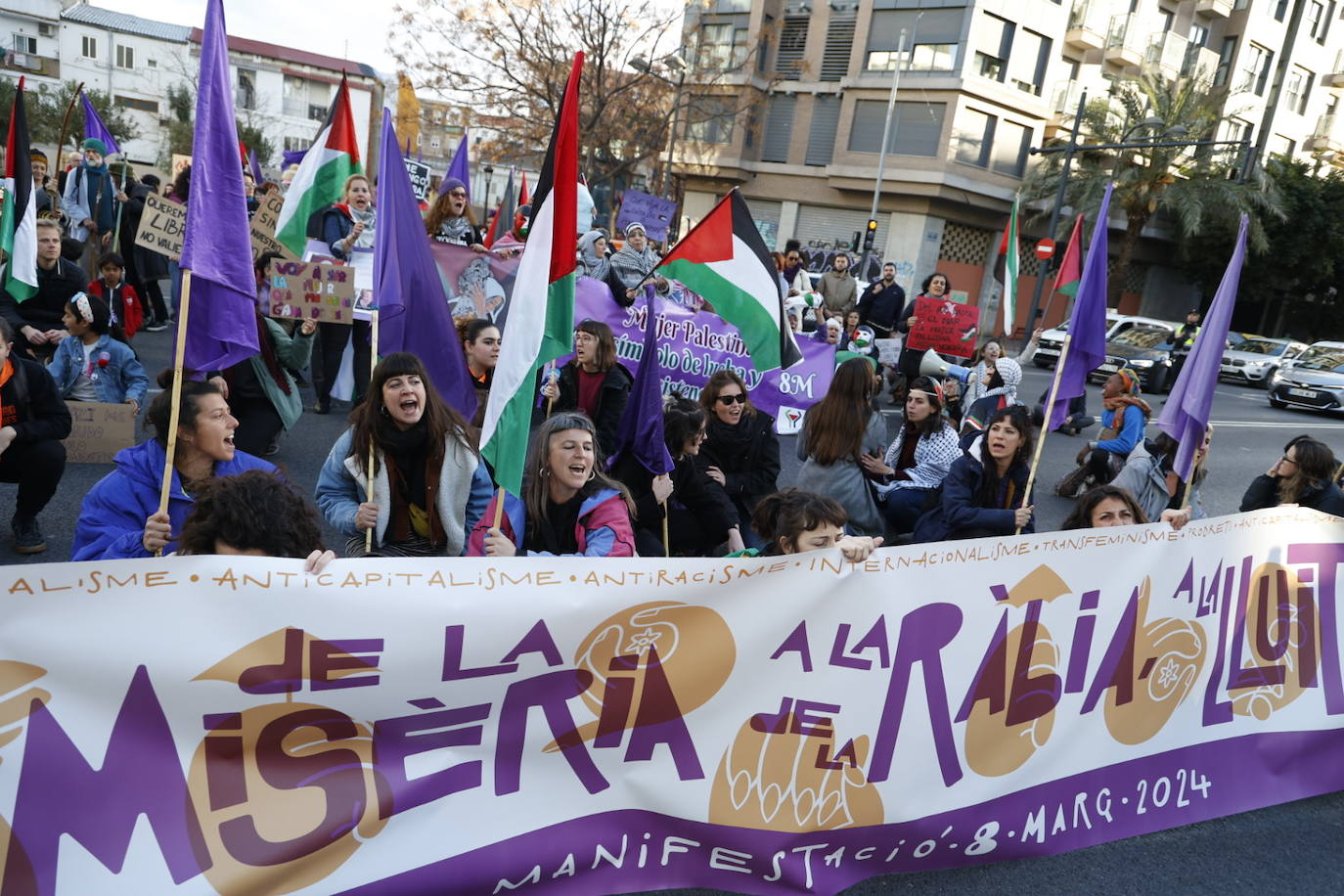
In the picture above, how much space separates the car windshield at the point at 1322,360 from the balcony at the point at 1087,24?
17.3 m

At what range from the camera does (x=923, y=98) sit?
3284 cm

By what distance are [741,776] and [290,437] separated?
5.77 meters

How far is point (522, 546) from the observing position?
3619 millimetres

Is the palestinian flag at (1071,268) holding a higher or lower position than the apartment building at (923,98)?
lower

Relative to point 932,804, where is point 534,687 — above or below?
above

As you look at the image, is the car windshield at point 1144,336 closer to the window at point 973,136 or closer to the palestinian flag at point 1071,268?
the window at point 973,136

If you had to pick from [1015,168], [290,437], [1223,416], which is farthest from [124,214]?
[1015,168]

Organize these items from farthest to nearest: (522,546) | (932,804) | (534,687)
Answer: (522,546) < (932,804) < (534,687)

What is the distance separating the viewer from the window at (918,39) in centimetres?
3228

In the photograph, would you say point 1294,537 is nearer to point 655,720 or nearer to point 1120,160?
point 655,720

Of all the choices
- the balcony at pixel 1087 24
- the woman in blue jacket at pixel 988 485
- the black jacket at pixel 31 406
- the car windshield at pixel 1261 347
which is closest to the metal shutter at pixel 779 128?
the balcony at pixel 1087 24

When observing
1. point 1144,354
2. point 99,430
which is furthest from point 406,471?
point 1144,354

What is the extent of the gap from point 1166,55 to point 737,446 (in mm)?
39676

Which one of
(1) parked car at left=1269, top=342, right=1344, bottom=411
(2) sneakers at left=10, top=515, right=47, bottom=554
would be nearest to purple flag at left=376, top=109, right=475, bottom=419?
(2) sneakers at left=10, top=515, right=47, bottom=554
